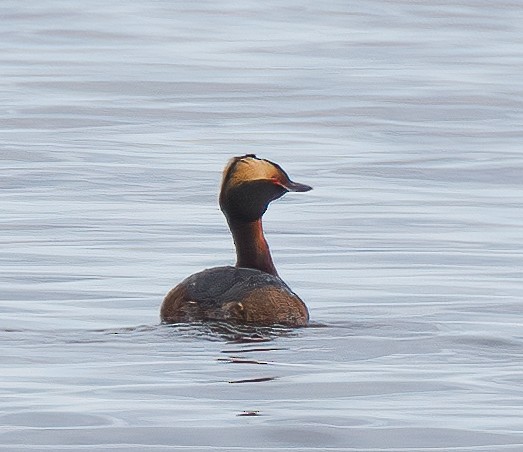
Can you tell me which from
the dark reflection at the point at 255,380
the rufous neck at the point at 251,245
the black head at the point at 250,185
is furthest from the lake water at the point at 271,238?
the black head at the point at 250,185

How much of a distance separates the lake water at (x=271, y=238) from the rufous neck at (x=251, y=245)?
0.54m

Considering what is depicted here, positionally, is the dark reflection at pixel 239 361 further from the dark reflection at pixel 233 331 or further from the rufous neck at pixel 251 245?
the rufous neck at pixel 251 245

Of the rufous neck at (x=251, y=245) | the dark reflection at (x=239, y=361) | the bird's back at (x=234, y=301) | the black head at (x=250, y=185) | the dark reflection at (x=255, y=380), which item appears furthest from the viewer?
the rufous neck at (x=251, y=245)

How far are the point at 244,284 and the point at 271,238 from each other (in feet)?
15.7

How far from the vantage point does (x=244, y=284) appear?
37.1ft

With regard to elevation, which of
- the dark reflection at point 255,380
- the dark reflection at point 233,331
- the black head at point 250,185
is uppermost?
the black head at point 250,185

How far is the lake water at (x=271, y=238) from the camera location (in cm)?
915

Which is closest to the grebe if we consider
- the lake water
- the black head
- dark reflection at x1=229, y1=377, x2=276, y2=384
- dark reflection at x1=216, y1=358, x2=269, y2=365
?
the black head

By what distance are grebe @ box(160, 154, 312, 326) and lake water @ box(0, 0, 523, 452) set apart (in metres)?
0.14

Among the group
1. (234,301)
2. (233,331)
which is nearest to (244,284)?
(234,301)

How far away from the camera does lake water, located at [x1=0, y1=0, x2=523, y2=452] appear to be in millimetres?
9148

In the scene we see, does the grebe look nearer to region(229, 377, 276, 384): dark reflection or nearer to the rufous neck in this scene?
the rufous neck

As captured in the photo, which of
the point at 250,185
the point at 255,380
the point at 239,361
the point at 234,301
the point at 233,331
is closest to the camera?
the point at 255,380

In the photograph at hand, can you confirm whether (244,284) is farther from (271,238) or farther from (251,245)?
(271,238)
